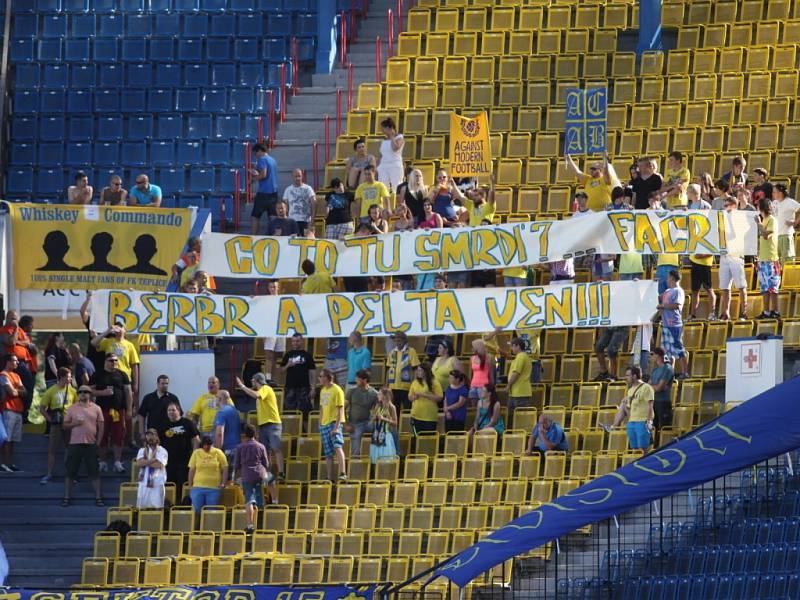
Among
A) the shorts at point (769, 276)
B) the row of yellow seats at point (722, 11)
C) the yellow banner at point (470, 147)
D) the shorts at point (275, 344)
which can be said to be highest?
the row of yellow seats at point (722, 11)

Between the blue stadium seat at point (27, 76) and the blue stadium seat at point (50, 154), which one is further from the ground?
the blue stadium seat at point (27, 76)

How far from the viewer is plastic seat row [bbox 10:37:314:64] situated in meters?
36.2

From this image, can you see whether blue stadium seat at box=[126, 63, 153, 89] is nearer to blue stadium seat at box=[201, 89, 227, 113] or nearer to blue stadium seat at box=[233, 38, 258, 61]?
blue stadium seat at box=[201, 89, 227, 113]

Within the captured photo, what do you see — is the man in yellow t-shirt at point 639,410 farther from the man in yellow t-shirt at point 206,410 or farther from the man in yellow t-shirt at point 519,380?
the man in yellow t-shirt at point 206,410

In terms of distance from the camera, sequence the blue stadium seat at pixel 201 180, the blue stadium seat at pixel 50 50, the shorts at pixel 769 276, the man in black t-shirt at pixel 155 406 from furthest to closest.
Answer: the blue stadium seat at pixel 50 50 → the blue stadium seat at pixel 201 180 → the shorts at pixel 769 276 → the man in black t-shirt at pixel 155 406

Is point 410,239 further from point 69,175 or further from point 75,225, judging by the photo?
point 69,175

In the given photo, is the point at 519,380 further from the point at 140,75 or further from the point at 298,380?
the point at 140,75

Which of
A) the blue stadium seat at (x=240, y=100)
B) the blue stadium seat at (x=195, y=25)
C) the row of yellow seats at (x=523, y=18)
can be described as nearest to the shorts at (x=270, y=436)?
the blue stadium seat at (x=240, y=100)

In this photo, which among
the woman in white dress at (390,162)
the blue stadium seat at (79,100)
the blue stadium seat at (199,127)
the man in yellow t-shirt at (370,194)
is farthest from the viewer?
the blue stadium seat at (79,100)

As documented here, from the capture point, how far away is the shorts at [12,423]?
1060 inches

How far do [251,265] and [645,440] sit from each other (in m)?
6.51

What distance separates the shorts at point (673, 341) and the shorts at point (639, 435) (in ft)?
5.47

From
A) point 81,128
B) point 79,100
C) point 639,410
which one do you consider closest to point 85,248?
point 81,128

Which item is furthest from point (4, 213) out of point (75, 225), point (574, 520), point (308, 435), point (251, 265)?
point (574, 520)
